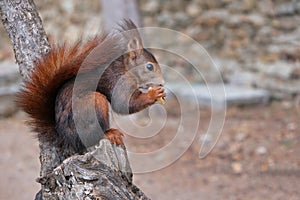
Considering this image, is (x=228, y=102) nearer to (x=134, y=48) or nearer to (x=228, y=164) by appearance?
(x=228, y=164)

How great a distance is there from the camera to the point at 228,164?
5.04m

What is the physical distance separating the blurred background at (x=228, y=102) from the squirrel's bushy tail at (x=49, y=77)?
6.80 ft

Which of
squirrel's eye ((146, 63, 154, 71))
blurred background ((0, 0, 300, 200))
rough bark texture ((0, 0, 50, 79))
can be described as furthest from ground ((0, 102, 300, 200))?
rough bark texture ((0, 0, 50, 79))

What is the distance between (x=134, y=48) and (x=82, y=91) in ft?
1.19

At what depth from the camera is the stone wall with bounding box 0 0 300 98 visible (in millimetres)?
6402

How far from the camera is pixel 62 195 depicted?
2.49m

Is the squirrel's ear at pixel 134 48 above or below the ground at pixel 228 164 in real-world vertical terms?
above

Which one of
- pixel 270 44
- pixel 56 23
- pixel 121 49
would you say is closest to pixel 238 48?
pixel 270 44

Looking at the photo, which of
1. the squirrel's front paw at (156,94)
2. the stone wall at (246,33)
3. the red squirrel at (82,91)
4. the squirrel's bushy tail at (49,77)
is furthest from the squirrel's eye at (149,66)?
the stone wall at (246,33)

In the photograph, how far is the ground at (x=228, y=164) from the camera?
4555 mm

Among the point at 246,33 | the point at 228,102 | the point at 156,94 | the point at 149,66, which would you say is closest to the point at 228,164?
the point at 228,102

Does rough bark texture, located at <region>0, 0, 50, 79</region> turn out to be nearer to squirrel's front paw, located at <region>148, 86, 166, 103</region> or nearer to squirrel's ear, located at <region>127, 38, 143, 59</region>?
squirrel's ear, located at <region>127, 38, 143, 59</region>

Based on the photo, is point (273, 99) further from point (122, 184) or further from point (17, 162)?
point (122, 184)

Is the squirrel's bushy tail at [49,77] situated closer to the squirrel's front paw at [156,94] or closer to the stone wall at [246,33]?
the squirrel's front paw at [156,94]
